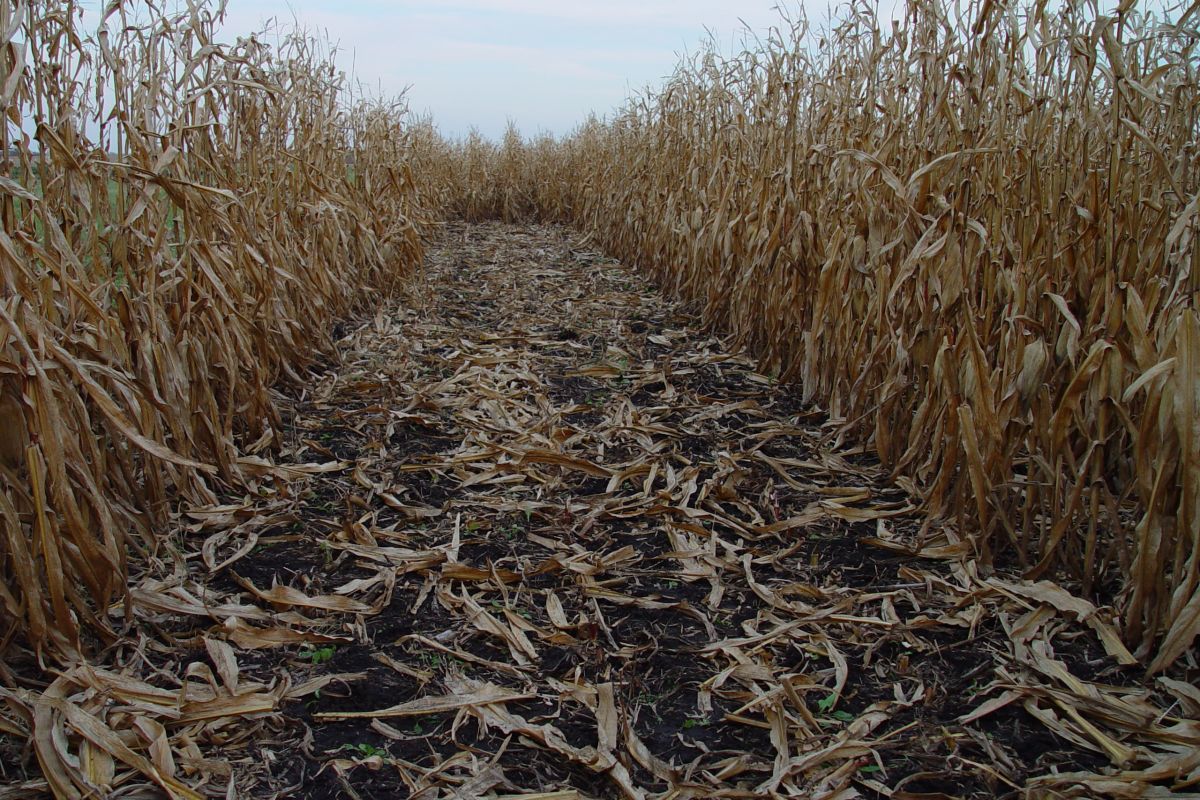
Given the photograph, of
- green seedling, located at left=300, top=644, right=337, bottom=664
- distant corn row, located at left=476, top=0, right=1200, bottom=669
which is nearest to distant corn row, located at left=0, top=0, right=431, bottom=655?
green seedling, located at left=300, top=644, right=337, bottom=664

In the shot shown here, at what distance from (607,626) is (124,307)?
1495 millimetres

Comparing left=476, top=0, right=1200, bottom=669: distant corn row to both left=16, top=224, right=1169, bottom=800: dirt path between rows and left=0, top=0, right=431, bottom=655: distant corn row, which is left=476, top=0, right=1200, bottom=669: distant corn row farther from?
left=0, top=0, right=431, bottom=655: distant corn row

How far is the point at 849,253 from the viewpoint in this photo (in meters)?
3.01

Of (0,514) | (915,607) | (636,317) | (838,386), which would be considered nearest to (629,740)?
(915,607)

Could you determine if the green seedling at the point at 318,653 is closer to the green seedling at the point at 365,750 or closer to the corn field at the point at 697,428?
the corn field at the point at 697,428

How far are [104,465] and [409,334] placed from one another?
2712 millimetres

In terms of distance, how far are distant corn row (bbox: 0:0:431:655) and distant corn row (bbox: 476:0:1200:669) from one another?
1957 mm

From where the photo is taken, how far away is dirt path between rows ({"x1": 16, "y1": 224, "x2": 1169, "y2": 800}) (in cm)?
157

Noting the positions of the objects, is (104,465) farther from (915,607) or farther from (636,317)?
(636,317)

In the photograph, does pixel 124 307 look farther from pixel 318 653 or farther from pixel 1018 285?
pixel 1018 285

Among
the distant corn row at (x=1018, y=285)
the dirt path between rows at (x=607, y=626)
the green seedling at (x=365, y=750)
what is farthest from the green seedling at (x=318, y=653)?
the distant corn row at (x=1018, y=285)

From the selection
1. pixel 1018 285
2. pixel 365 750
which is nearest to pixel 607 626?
pixel 365 750

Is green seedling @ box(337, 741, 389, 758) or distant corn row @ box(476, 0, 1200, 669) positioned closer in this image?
green seedling @ box(337, 741, 389, 758)

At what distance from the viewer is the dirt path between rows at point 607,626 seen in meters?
1.57
